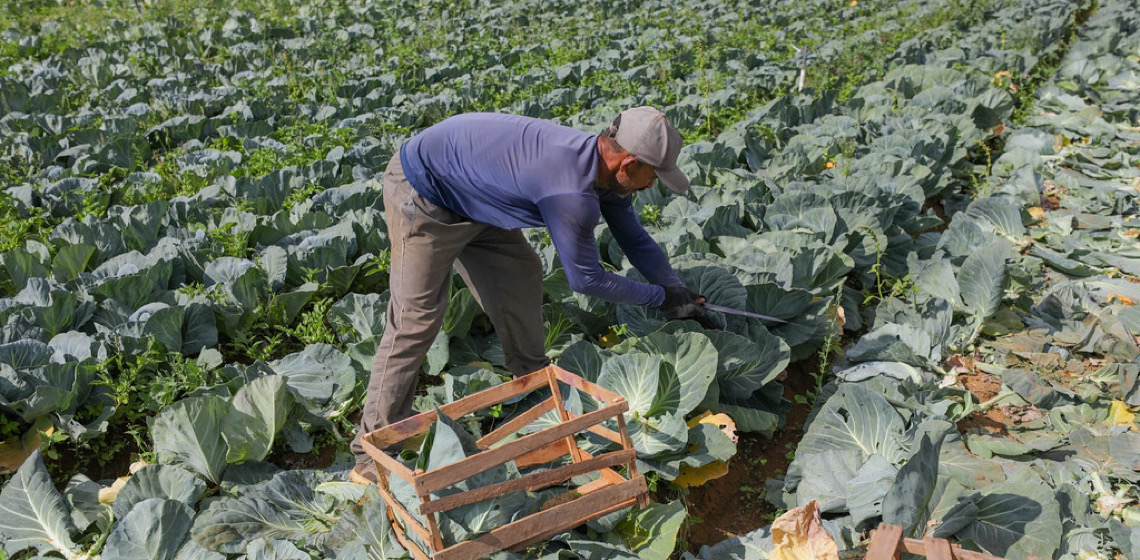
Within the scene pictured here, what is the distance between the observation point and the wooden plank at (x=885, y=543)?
2443 mm

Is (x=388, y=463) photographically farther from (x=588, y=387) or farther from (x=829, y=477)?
(x=829, y=477)

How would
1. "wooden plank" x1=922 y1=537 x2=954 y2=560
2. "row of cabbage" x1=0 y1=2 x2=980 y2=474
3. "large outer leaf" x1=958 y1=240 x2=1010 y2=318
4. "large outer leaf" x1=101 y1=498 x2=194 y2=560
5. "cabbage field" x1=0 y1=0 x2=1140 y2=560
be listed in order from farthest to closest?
"large outer leaf" x1=958 y1=240 x2=1010 y2=318
"row of cabbage" x1=0 y1=2 x2=980 y2=474
"cabbage field" x1=0 y1=0 x2=1140 y2=560
"large outer leaf" x1=101 y1=498 x2=194 y2=560
"wooden plank" x1=922 y1=537 x2=954 y2=560

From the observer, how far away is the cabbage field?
3053mm

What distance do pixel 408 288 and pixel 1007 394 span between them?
291 centimetres

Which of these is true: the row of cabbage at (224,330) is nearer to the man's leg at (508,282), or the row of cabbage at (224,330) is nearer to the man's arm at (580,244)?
the man's leg at (508,282)

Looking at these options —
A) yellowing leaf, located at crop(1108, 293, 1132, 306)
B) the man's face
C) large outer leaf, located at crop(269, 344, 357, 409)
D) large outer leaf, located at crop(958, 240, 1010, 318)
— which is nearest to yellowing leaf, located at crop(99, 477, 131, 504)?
large outer leaf, located at crop(269, 344, 357, 409)

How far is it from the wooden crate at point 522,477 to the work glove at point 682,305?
58 cm

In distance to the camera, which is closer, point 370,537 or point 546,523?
point 546,523

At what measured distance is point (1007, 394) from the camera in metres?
3.98

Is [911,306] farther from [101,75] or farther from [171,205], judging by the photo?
[101,75]

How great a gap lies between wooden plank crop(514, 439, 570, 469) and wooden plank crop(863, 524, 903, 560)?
1.27 metres

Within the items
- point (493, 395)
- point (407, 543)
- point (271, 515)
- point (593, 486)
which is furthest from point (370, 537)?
point (593, 486)

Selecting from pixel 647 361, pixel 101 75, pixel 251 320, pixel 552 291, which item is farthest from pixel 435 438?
pixel 101 75

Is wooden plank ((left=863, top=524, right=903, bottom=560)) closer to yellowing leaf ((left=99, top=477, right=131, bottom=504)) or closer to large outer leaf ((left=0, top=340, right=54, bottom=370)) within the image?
yellowing leaf ((left=99, top=477, right=131, bottom=504))
